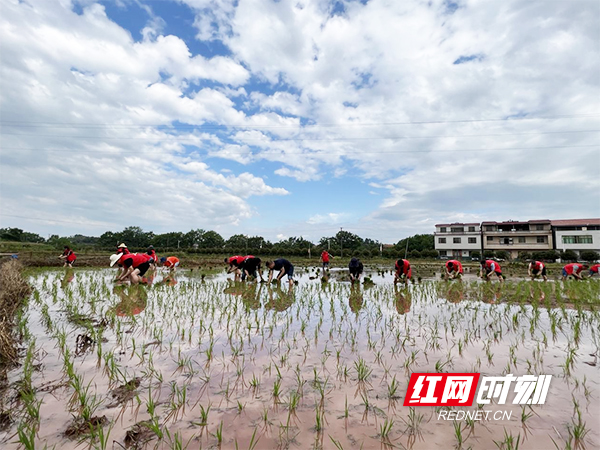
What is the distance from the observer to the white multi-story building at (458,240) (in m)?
44.4

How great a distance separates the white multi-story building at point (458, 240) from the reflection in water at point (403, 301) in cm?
4096

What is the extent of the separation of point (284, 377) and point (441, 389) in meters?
1.58

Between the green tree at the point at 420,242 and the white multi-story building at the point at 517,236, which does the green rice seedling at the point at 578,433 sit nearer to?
the white multi-story building at the point at 517,236

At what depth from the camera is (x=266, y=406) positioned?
2551mm

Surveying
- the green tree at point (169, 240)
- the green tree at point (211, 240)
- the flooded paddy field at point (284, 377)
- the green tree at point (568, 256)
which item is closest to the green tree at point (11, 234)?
the green tree at point (169, 240)

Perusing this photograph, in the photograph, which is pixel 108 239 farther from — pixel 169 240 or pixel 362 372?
pixel 362 372

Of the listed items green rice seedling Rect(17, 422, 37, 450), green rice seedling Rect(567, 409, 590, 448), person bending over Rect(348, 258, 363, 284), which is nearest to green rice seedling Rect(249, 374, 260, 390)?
green rice seedling Rect(17, 422, 37, 450)

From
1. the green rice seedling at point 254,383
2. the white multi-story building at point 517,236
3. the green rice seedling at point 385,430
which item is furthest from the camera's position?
the white multi-story building at point 517,236

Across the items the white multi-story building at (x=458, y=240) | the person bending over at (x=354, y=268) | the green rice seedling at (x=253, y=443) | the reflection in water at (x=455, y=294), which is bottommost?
the green rice seedling at (x=253, y=443)

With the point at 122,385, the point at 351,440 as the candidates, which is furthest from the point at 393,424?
the point at 122,385

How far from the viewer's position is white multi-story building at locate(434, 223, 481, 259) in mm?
44438

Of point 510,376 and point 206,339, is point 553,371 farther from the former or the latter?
point 206,339

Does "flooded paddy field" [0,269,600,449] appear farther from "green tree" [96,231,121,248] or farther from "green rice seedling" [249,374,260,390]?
"green tree" [96,231,121,248]

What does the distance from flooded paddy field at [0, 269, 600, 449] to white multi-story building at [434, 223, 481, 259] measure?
43322 millimetres
